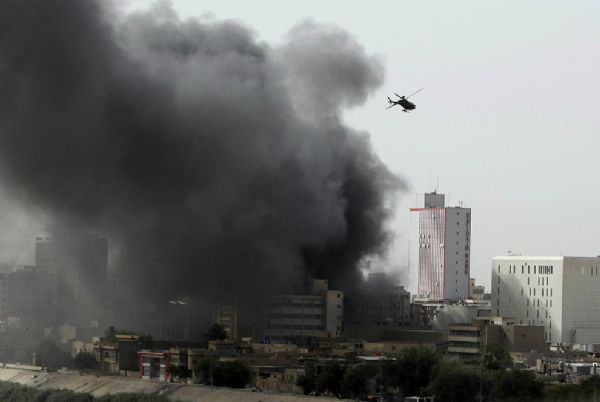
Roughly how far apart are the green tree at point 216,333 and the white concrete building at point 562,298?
21482mm

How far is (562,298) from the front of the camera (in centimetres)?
9494

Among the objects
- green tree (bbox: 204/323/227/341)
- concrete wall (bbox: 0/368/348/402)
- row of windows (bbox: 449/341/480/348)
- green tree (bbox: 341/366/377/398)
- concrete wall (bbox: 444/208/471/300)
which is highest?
concrete wall (bbox: 444/208/471/300)

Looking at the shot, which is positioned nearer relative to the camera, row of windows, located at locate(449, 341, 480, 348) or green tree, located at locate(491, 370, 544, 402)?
green tree, located at locate(491, 370, 544, 402)

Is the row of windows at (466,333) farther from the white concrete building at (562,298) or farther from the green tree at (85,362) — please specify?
the green tree at (85,362)

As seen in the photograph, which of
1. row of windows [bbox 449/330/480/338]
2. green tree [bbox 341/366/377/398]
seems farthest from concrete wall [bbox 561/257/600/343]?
green tree [bbox 341/366/377/398]

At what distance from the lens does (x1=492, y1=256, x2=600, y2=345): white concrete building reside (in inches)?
3733

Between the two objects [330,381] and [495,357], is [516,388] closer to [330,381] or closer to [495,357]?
[330,381]

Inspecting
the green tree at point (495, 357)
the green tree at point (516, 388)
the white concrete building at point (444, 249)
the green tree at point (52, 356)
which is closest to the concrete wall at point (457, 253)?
the white concrete building at point (444, 249)

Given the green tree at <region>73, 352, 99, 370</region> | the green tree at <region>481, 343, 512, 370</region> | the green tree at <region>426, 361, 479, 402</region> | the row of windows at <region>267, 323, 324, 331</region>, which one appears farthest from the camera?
the row of windows at <region>267, 323, 324, 331</region>

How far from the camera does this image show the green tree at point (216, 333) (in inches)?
3070

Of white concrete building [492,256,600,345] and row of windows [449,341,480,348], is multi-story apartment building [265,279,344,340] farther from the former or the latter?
white concrete building [492,256,600,345]

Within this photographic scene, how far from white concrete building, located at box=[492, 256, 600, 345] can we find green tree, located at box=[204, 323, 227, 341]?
70.5ft

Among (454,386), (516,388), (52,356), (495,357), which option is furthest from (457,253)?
(516,388)

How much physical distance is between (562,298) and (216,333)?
943 inches
